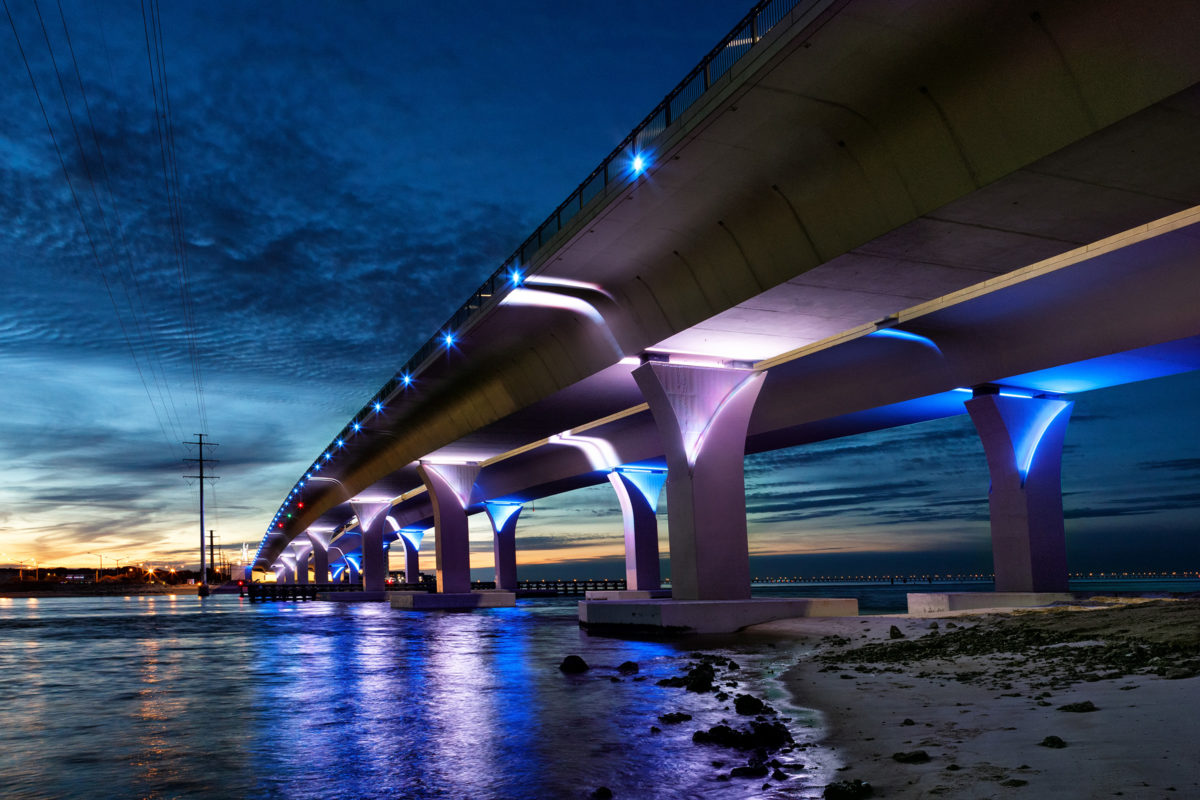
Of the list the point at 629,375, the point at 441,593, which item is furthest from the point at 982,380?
the point at 441,593

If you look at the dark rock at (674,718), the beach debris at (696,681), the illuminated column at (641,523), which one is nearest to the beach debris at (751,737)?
the dark rock at (674,718)

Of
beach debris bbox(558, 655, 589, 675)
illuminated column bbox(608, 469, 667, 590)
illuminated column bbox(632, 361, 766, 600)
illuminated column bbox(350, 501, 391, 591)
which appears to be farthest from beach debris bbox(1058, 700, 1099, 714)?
illuminated column bbox(350, 501, 391, 591)

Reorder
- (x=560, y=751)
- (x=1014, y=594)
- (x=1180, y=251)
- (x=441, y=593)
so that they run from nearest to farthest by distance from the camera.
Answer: (x=560, y=751) < (x=1180, y=251) < (x=1014, y=594) < (x=441, y=593)

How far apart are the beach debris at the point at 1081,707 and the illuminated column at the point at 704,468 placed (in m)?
20.0

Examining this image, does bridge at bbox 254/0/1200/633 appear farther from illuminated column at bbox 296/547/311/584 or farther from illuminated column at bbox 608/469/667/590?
illuminated column at bbox 296/547/311/584

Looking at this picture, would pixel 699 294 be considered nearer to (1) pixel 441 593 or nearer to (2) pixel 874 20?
(2) pixel 874 20

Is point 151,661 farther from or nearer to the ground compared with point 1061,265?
nearer to the ground

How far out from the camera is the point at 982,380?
1270 inches

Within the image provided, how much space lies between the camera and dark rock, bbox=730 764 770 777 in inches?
355

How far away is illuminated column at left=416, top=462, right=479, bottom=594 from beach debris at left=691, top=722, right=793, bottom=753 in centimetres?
4884

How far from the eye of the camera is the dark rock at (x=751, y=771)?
355 inches

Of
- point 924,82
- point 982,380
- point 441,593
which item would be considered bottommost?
point 441,593

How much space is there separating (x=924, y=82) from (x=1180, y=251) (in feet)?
42.9

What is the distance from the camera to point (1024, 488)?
33.4 m
